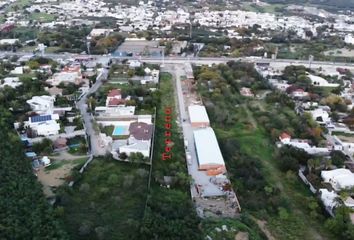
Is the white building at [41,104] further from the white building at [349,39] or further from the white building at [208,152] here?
the white building at [349,39]

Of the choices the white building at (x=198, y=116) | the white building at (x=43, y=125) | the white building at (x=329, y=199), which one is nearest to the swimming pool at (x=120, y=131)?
the white building at (x=43, y=125)

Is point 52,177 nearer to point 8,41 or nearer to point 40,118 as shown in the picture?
point 40,118

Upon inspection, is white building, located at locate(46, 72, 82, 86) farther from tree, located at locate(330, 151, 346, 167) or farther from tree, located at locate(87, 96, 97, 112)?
tree, located at locate(330, 151, 346, 167)

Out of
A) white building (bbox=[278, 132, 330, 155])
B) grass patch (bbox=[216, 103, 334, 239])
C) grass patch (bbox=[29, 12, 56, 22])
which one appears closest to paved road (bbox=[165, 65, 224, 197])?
grass patch (bbox=[216, 103, 334, 239])

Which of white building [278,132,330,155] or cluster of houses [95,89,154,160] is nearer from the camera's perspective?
cluster of houses [95,89,154,160]

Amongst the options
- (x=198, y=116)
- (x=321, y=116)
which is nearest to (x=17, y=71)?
(x=198, y=116)

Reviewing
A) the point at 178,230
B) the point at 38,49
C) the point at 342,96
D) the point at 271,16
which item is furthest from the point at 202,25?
the point at 178,230
